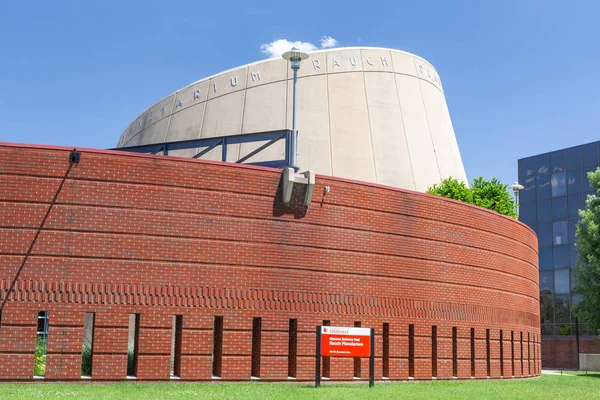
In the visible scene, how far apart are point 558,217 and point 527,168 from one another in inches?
220

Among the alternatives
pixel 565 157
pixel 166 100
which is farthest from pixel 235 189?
pixel 565 157

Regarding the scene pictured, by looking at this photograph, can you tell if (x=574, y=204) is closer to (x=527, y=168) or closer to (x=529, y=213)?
(x=529, y=213)

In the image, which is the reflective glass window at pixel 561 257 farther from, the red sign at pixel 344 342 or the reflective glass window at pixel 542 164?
the red sign at pixel 344 342

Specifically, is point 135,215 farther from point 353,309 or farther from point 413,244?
point 413,244

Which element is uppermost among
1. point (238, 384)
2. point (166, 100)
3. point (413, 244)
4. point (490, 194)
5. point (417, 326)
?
point (166, 100)

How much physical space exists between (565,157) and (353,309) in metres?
47.9

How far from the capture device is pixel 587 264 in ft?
148

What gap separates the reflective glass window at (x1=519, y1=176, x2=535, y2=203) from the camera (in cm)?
6938

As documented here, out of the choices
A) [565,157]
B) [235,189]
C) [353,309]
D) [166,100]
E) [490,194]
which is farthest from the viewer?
[565,157]

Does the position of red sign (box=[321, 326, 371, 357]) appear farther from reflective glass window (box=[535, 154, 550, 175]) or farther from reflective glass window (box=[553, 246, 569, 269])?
reflective glass window (box=[535, 154, 550, 175])

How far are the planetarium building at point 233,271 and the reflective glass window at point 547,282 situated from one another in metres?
36.4

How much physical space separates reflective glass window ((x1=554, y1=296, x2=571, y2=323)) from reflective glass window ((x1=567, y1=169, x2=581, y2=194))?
8.71m

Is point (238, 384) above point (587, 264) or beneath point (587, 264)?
beneath

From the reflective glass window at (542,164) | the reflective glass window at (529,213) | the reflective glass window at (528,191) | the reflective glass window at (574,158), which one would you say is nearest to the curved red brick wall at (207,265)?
the reflective glass window at (574,158)
